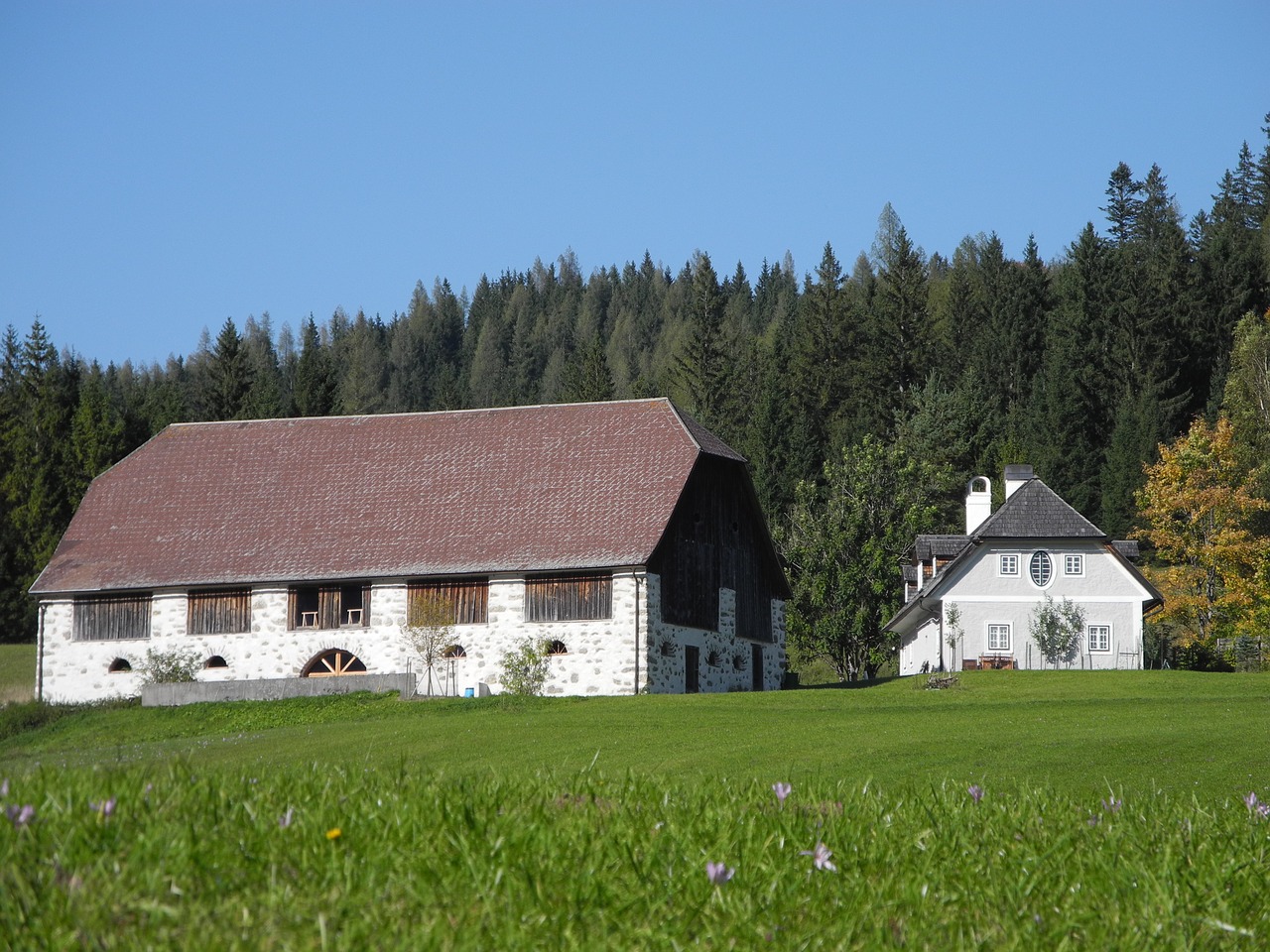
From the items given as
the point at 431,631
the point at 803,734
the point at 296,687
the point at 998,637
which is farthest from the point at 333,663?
the point at 998,637

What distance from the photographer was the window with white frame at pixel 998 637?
50906 millimetres

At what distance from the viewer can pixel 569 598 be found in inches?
1670

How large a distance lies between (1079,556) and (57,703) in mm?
32177

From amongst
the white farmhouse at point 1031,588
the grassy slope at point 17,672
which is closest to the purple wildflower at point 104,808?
the grassy slope at point 17,672

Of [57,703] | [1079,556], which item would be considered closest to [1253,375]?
[1079,556]

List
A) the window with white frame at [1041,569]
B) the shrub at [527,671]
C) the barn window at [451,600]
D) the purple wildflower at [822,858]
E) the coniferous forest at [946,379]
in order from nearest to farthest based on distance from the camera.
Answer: the purple wildflower at [822,858] < the shrub at [527,671] < the barn window at [451,600] < the window with white frame at [1041,569] < the coniferous forest at [946,379]

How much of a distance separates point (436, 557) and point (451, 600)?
1311 mm

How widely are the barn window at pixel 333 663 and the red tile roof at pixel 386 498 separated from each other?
2.29 meters

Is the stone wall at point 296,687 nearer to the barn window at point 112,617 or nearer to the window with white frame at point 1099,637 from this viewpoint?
the barn window at point 112,617

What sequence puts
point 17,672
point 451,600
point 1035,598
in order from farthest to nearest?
point 17,672 < point 1035,598 < point 451,600

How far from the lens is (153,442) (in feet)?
168

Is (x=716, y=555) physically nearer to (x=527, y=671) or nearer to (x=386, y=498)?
(x=527, y=671)

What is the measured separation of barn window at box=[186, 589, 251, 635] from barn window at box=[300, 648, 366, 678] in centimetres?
224

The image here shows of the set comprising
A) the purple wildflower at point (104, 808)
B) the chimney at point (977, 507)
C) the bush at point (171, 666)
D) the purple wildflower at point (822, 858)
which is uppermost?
the chimney at point (977, 507)
